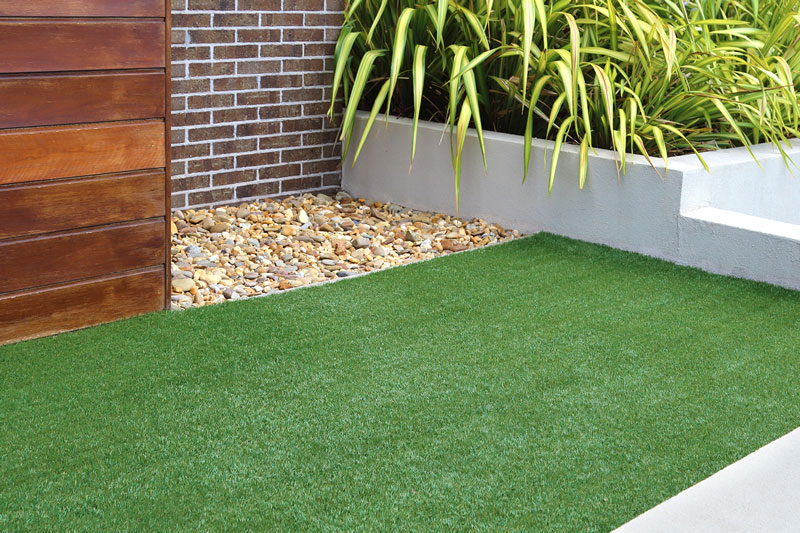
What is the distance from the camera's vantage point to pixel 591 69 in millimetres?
4363

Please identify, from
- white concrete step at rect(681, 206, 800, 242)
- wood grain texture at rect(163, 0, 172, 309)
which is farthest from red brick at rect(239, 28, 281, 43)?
white concrete step at rect(681, 206, 800, 242)

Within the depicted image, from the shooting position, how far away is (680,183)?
3.74 metres

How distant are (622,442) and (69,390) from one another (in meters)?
1.49

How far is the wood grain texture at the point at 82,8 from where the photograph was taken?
101 inches

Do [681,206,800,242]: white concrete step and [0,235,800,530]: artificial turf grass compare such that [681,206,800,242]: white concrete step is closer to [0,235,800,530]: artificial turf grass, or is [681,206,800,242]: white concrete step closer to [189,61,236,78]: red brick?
[0,235,800,530]: artificial turf grass

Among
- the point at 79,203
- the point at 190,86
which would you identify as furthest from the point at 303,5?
the point at 79,203

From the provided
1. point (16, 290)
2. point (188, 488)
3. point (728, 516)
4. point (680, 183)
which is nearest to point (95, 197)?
point (16, 290)

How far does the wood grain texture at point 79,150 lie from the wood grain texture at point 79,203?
32mm

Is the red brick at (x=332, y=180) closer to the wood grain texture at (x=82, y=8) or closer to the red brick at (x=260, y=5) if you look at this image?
the red brick at (x=260, y=5)

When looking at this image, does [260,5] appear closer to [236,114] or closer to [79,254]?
[236,114]

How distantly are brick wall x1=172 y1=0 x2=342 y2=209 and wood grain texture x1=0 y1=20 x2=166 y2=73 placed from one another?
1369 mm

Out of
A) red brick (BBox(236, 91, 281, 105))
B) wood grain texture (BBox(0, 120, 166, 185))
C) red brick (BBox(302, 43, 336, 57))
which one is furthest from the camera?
red brick (BBox(302, 43, 336, 57))

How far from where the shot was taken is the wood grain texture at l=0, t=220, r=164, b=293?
8.97 ft

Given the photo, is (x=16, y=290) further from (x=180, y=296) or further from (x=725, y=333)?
(x=725, y=333)
